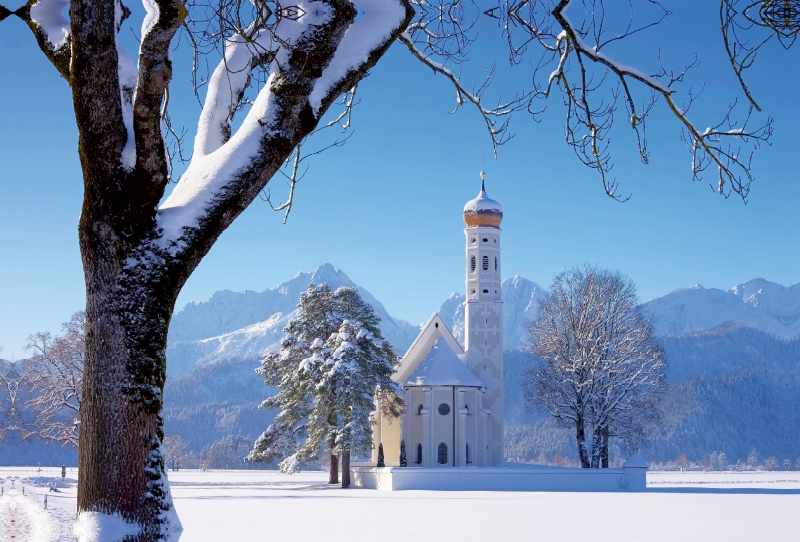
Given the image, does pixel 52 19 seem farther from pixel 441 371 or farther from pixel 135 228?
pixel 441 371

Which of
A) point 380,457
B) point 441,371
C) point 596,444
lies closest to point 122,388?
point 596,444

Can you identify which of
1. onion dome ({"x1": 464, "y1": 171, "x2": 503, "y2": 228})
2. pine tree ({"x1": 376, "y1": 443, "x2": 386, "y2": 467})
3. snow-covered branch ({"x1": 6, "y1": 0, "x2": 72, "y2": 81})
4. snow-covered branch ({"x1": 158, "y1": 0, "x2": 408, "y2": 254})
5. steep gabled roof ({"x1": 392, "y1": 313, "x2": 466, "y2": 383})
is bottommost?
pine tree ({"x1": 376, "y1": 443, "x2": 386, "y2": 467})

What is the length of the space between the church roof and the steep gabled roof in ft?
10.5

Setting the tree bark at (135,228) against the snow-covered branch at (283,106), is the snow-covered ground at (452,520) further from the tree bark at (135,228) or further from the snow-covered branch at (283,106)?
the snow-covered branch at (283,106)

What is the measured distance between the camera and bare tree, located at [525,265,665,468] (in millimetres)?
46156

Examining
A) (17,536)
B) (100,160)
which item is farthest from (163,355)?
(17,536)

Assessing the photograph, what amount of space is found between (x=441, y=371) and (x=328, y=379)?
1167 cm

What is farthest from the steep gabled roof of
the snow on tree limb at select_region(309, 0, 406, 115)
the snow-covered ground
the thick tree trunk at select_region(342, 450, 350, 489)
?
the snow on tree limb at select_region(309, 0, 406, 115)

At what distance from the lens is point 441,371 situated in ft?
172

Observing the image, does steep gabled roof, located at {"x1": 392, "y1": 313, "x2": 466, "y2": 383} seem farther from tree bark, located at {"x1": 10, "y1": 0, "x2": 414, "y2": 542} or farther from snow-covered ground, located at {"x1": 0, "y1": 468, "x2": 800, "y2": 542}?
tree bark, located at {"x1": 10, "y1": 0, "x2": 414, "y2": 542}

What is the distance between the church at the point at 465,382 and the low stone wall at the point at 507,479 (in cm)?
575

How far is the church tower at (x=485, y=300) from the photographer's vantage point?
57500 millimetres

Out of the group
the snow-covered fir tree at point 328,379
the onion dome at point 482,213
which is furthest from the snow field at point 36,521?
the onion dome at point 482,213

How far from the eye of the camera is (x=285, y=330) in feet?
150
